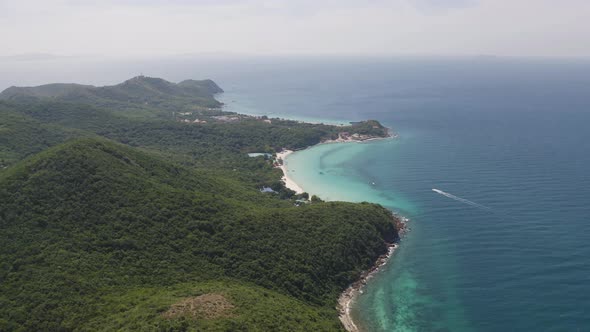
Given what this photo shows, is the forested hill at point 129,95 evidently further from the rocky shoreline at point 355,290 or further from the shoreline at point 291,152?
the rocky shoreline at point 355,290

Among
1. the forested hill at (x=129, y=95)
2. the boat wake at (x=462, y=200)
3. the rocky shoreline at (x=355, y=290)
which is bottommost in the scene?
the rocky shoreline at (x=355, y=290)

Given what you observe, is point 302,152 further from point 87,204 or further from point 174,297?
point 174,297

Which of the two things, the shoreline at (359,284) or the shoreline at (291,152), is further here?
the shoreline at (291,152)

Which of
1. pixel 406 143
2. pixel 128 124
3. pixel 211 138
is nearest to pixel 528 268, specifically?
pixel 406 143

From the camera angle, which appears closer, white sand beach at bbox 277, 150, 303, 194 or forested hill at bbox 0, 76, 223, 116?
white sand beach at bbox 277, 150, 303, 194

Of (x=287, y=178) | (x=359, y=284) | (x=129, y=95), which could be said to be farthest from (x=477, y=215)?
(x=129, y=95)

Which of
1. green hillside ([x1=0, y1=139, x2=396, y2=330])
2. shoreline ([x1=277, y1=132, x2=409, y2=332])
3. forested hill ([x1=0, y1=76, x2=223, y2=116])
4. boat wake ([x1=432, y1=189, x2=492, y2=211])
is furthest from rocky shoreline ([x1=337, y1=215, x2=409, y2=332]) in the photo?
forested hill ([x1=0, y1=76, x2=223, y2=116])

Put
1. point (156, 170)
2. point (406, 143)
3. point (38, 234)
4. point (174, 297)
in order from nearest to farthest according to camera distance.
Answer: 1. point (174, 297)
2. point (38, 234)
3. point (156, 170)
4. point (406, 143)

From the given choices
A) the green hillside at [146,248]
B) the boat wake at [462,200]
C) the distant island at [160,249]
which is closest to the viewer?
the distant island at [160,249]

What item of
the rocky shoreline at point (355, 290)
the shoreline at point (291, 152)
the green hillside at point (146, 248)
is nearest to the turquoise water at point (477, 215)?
the rocky shoreline at point (355, 290)

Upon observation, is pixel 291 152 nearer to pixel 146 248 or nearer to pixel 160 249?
pixel 160 249

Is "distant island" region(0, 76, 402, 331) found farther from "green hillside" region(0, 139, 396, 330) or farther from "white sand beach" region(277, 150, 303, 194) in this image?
"white sand beach" region(277, 150, 303, 194)
